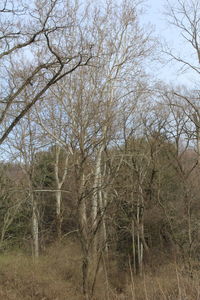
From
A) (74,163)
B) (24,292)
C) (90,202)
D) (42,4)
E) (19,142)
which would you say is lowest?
(24,292)

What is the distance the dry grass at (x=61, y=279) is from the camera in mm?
8281

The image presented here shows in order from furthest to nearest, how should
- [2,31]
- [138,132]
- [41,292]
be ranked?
[138,132]
[41,292]
[2,31]

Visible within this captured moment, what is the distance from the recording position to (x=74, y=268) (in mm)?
11195

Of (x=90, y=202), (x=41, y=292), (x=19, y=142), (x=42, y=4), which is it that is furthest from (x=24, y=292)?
(x=42, y=4)

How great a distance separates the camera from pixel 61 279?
1030 cm

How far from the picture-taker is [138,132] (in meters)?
15.1

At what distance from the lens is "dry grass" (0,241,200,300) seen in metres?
8.28

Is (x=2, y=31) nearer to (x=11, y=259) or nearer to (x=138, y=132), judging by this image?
(x=11, y=259)

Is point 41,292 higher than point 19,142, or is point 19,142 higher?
point 19,142

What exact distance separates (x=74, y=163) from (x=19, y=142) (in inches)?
313

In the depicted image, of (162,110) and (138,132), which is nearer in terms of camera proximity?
(162,110)

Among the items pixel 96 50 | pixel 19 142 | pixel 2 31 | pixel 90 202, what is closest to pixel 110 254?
pixel 90 202

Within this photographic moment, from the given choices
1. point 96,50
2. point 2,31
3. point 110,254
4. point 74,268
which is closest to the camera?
point 2,31

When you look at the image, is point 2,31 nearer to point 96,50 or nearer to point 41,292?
point 96,50
